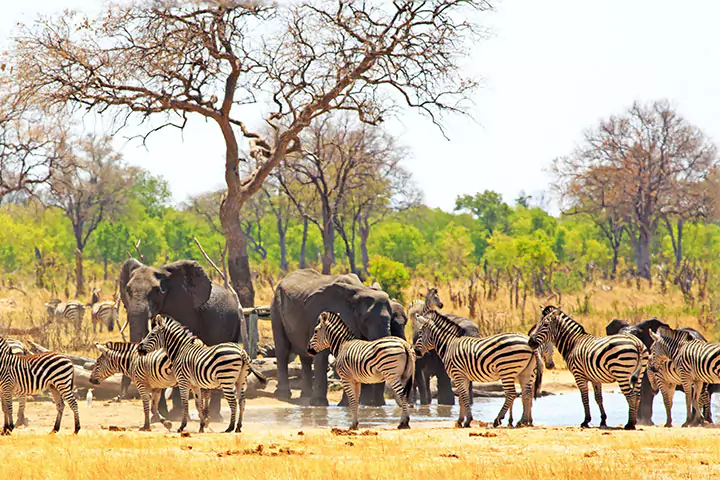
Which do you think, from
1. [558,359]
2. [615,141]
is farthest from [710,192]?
[558,359]

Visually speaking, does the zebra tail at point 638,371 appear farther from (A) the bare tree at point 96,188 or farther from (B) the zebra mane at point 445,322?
(A) the bare tree at point 96,188

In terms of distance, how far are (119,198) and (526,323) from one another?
118 ft

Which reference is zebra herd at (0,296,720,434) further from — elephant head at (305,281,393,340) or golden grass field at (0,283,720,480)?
elephant head at (305,281,393,340)

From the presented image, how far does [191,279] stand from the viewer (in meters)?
19.2

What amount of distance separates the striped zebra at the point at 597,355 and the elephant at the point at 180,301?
239 inches

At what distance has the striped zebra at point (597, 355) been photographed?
44.8 ft

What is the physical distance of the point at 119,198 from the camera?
61.5m

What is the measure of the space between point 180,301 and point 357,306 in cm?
371

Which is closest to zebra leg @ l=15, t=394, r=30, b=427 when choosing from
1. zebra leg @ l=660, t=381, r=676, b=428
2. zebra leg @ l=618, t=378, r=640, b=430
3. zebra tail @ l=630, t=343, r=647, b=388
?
zebra leg @ l=618, t=378, r=640, b=430

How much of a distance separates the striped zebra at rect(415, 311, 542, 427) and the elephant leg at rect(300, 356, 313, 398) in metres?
6.45

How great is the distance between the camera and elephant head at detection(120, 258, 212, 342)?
17.9 m

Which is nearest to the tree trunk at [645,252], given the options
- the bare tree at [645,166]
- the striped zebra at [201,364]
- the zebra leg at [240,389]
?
the bare tree at [645,166]

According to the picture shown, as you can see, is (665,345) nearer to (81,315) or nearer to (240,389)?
(240,389)

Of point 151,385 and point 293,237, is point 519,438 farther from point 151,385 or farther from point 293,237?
point 293,237
